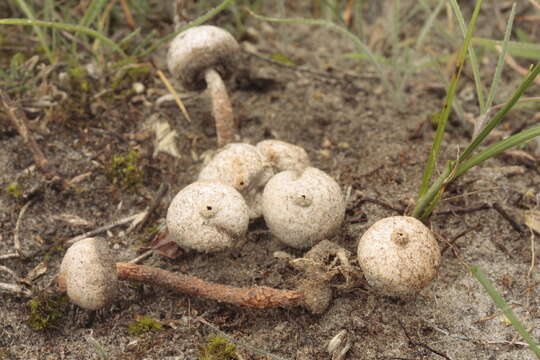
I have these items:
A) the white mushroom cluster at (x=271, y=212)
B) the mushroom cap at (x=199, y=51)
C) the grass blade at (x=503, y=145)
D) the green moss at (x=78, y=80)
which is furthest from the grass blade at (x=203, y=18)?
the grass blade at (x=503, y=145)

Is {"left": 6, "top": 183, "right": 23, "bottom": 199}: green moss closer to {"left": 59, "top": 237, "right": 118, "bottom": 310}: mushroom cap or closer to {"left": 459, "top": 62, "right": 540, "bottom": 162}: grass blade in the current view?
{"left": 59, "top": 237, "right": 118, "bottom": 310}: mushroom cap

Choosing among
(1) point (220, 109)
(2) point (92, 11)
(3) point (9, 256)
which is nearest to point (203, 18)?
(1) point (220, 109)

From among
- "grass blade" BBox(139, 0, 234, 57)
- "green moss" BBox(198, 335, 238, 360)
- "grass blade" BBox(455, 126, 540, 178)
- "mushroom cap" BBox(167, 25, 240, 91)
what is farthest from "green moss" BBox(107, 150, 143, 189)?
"grass blade" BBox(455, 126, 540, 178)

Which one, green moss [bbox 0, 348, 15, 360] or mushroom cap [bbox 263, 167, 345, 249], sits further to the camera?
mushroom cap [bbox 263, 167, 345, 249]

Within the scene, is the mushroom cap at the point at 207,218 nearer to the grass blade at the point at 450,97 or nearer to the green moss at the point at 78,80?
the grass blade at the point at 450,97

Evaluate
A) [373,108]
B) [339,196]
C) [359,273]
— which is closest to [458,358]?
[359,273]

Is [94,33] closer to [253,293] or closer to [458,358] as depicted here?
[253,293]
